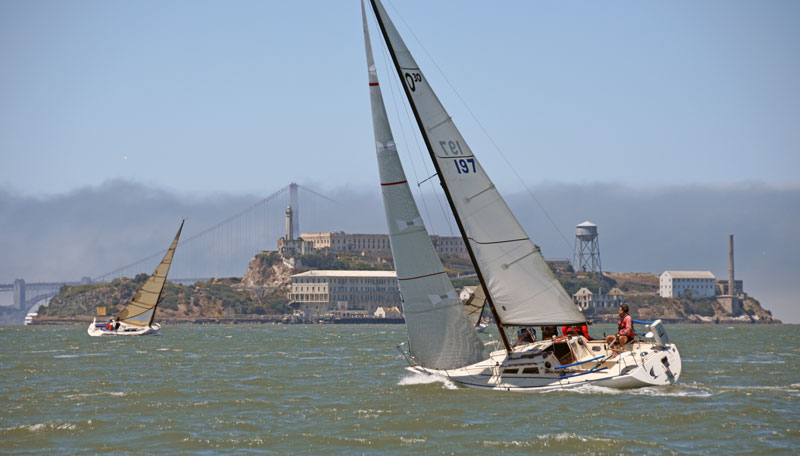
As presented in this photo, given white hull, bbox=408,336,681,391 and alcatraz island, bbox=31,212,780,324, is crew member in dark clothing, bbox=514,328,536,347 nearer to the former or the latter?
white hull, bbox=408,336,681,391

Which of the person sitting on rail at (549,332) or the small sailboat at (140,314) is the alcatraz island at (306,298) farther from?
the person sitting on rail at (549,332)

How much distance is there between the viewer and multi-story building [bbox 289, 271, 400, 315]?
566 ft

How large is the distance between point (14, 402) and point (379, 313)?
492 ft

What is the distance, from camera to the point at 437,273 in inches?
760

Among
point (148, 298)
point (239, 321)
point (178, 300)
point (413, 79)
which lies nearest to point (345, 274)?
point (239, 321)

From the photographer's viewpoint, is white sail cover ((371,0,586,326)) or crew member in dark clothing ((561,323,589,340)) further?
crew member in dark clothing ((561,323,589,340))

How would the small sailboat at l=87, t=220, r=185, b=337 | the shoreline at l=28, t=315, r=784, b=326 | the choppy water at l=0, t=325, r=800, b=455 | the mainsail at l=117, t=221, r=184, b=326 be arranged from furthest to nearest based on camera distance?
the shoreline at l=28, t=315, r=784, b=326 → the small sailboat at l=87, t=220, r=185, b=337 → the mainsail at l=117, t=221, r=184, b=326 → the choppy water at l=0, t=325, r=800, b=455

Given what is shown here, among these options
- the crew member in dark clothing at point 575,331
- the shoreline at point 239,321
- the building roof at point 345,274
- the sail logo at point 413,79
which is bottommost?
the shoreline at point 239,321

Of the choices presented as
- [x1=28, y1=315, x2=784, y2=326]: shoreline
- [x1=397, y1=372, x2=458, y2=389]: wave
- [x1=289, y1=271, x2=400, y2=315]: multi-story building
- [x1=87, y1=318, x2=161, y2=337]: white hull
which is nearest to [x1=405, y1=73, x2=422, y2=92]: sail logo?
[x1=397, y1=372, x2=458, y2=389]: wave

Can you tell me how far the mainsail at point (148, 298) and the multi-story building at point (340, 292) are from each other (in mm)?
104268

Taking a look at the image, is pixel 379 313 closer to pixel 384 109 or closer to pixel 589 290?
pixel 589 290

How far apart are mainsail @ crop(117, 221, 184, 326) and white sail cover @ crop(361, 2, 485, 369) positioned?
149ft

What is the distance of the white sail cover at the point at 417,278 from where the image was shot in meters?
19.2

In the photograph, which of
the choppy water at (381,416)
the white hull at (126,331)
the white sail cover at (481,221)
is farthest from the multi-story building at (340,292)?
the white sail cover at (481,221)
